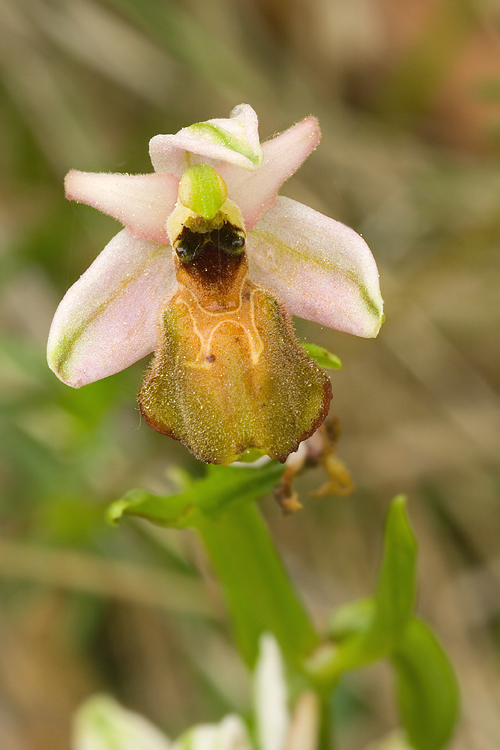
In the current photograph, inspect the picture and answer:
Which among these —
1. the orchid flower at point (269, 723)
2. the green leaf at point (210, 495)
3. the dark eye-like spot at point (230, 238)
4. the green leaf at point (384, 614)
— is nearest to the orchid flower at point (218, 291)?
the dark eye-like spot at point (230, 238)

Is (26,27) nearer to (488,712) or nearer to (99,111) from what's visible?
(99,111)

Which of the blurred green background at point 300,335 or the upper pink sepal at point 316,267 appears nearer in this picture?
the upper pink sepal at point 316,267

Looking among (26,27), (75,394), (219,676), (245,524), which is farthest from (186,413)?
(26,27)

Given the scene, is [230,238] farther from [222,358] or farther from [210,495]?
[210,495]

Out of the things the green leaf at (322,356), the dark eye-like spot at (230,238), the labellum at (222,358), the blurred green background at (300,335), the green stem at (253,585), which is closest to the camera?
the labellum at (222,358)

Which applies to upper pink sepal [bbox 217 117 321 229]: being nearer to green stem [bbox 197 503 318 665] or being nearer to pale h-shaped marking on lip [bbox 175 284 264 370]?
pale h-shaped marking on lip [bbox 175 284 264 370]

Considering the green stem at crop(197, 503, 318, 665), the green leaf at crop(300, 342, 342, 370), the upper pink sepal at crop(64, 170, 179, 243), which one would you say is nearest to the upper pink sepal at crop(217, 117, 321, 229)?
the upper pink sepal at crop(64, 170, 179, 243)

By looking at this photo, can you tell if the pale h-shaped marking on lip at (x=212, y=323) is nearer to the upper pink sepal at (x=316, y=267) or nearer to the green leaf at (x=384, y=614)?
the upper pink sepal at (x=316, y=267)

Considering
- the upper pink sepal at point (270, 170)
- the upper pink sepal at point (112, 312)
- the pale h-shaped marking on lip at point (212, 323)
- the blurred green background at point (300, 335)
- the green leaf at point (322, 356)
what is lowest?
the blurred green background at point (300, 335)
